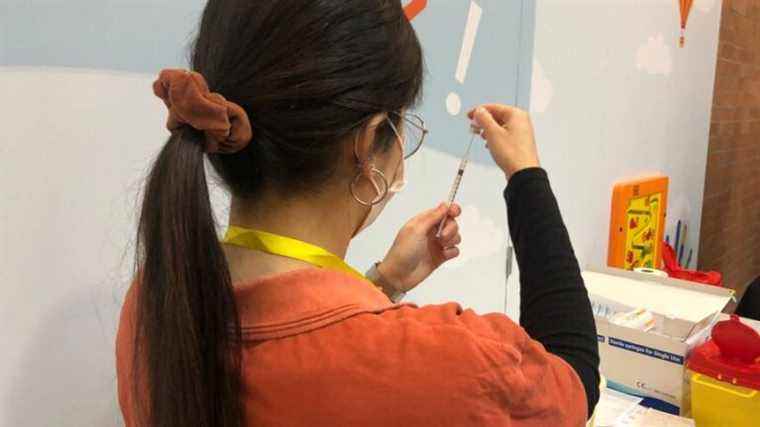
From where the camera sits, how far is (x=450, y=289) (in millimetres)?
1259

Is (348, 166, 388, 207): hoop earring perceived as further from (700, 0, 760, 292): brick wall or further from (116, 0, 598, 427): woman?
(700, 0, 760, 292): brick wall

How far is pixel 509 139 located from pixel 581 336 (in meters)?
0.24

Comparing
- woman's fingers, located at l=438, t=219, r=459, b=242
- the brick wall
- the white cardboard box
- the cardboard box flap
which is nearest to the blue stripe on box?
the white cardboard box

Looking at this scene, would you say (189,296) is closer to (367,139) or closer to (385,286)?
(367,139)

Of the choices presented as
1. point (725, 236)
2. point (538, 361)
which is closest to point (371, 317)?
point (538, 361)

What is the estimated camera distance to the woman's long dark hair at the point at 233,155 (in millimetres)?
494

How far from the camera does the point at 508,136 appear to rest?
2.41 ft

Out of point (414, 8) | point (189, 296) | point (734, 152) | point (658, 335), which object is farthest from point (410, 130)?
point (734, 152)

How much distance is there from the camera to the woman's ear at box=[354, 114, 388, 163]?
0.56 metres

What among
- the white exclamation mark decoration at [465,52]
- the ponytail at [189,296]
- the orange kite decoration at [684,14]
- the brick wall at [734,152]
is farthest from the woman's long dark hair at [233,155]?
the brick wall at [734,152]

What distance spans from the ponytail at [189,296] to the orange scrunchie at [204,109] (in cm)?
2

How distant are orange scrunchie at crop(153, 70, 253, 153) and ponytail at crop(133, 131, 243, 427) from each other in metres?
0.02

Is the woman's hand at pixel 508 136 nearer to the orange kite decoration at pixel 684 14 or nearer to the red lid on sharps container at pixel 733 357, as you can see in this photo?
the red lid on sharps container at pixel 733 357

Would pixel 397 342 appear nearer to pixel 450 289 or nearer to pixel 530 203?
pixel 530 203
